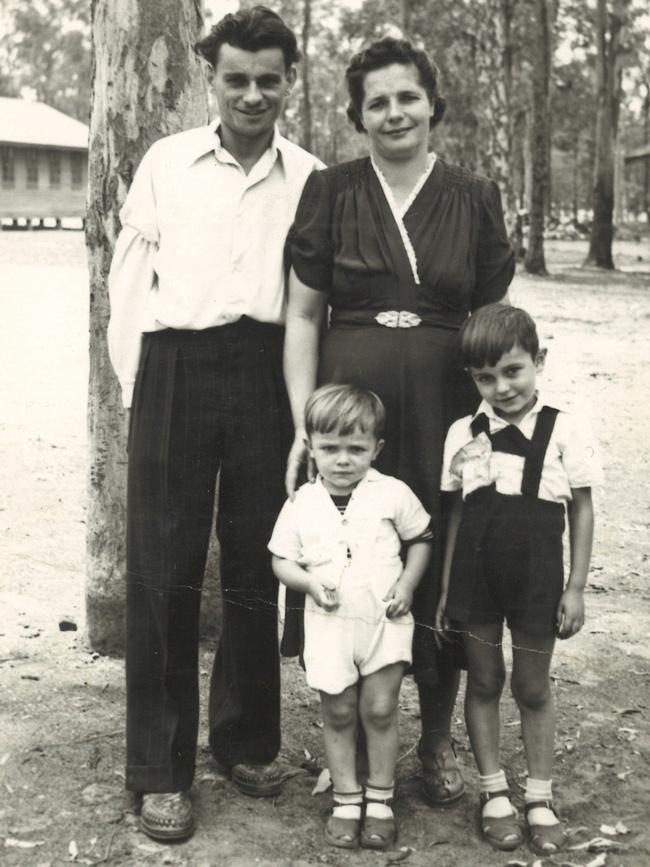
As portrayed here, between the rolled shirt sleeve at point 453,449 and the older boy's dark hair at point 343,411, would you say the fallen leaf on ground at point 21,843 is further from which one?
the rolled shirt sleeve at point 453,449

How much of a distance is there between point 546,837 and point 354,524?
1.07m

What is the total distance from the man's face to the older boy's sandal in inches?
77.2

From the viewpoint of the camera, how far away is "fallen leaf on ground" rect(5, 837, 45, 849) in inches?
133

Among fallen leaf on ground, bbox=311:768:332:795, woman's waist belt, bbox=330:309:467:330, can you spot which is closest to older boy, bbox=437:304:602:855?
woman's waist belt, bbox=330:309:467:330

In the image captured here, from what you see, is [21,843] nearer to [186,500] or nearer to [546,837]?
[186,500]

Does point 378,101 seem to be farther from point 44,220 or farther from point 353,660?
point 44,220

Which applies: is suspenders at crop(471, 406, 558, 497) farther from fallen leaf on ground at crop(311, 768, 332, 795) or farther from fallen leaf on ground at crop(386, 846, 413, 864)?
fallen leaf on ground at crop(311, 768, 332, 795)

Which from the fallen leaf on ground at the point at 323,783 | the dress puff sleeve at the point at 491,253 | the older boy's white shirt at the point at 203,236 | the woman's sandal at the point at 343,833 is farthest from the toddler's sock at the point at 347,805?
the dress puff sleeve at the point at 491,253

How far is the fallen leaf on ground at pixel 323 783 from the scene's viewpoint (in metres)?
3.75

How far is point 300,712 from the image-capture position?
4.40m

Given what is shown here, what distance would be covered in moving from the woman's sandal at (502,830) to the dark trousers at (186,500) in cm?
91

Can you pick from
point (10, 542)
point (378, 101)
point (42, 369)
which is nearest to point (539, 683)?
point (378, 101)

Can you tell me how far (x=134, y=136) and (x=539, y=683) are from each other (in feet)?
8.25

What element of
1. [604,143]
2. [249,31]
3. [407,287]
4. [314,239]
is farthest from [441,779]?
[604,143]
